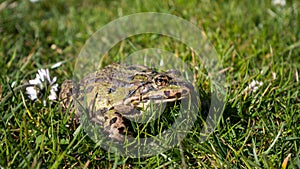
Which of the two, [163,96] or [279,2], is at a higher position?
[279,2]

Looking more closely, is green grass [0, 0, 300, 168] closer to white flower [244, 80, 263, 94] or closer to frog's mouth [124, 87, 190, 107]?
white flower [244, 80, 263, 94]

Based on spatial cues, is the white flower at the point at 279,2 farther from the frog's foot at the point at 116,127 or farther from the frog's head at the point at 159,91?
the frog's foot at the point at 116,127

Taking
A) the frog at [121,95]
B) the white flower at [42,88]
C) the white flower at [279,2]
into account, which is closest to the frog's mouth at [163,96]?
the frog at [121,95]

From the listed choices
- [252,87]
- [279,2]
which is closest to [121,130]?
[252,87]

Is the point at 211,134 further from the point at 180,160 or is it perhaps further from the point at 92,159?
the point at 92,159

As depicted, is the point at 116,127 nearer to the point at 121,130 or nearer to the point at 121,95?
the point at 121,130

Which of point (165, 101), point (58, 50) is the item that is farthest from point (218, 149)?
point (58, 50)
